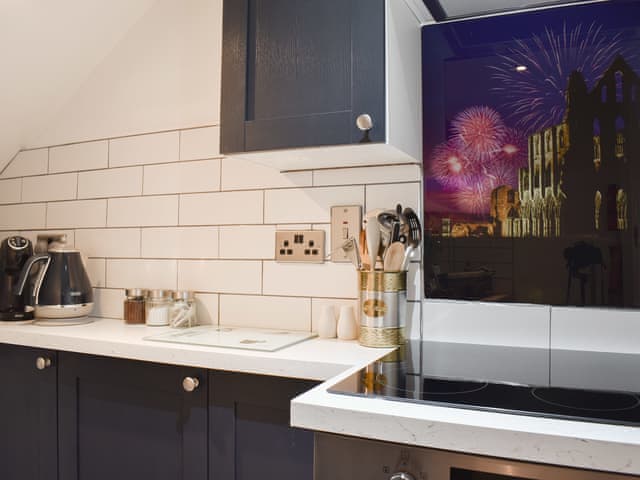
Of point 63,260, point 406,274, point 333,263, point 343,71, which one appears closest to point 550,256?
point 406,274

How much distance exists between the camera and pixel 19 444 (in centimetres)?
161

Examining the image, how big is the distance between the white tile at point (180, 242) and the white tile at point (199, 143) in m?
0.26

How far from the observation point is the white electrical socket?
154 cm

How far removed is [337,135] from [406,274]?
17.4 inches

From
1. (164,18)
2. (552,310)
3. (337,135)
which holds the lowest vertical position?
(552,310)

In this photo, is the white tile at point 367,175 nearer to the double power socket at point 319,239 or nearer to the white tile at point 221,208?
the double power socket at point 319,239

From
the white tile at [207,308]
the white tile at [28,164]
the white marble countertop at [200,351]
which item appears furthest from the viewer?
the white tile at [28,164]

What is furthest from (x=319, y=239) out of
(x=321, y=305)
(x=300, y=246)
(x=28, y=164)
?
(x=28, y=164)

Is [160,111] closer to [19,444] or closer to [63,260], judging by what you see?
[63,260]

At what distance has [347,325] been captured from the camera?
1.45m

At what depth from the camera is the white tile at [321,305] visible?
5.10ft

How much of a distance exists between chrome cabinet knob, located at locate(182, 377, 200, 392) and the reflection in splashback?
2.26 feet

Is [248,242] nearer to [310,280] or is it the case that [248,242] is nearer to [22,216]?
[310,280]

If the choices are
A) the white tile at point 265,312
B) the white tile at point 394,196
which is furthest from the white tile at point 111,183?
the white tile at point 394,196
